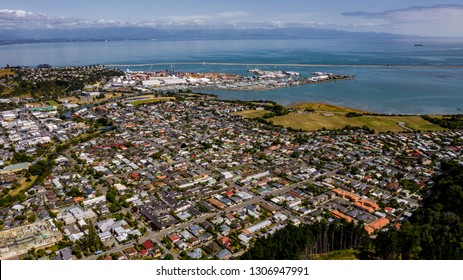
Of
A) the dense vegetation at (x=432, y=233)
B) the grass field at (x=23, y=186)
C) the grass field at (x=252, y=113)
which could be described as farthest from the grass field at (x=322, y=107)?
the grass field at (x=23, y=186)

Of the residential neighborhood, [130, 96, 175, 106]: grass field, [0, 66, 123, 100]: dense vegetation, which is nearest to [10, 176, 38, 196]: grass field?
the residential neighborhood

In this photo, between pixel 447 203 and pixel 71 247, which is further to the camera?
pixel 447 203

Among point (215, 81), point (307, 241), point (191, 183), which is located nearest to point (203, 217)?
point (191, 183)

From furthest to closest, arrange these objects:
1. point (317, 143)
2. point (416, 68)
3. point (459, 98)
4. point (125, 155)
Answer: point (416, 68) → point (459, 98) → point (317, 143) → point (125, 155)

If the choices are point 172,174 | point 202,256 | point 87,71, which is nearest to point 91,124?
point 172,174

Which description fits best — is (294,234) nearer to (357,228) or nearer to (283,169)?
(357,228)

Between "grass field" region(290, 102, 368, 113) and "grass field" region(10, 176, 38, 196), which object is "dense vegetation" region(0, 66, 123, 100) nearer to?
"grass field" region(10, 176, 38, 196)
